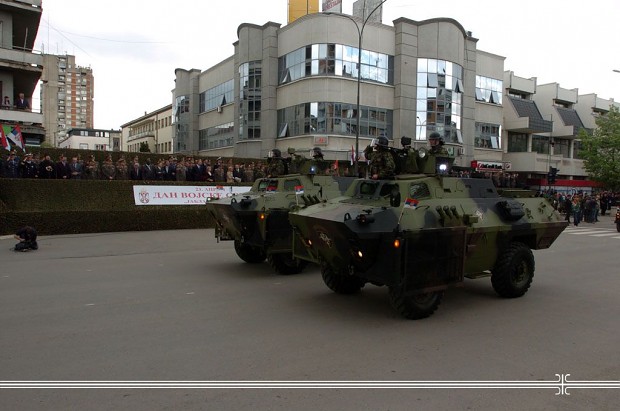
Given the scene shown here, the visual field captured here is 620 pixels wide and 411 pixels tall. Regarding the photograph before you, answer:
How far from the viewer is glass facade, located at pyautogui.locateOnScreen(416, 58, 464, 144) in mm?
36500

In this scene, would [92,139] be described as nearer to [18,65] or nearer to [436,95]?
[18,65]

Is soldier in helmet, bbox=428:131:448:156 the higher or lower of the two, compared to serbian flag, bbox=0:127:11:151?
lower

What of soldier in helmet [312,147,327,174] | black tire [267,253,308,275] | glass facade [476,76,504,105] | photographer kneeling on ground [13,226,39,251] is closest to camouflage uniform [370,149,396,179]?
black tire [267,253,308,275]

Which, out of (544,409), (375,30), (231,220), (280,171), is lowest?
(544,409)

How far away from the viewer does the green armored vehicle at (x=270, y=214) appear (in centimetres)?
970

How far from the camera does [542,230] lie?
850cm

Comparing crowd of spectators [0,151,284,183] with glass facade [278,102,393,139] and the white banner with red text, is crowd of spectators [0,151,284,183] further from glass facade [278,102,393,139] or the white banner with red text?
glass facade [278,102,393,139]

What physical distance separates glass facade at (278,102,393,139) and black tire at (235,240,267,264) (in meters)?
23.5

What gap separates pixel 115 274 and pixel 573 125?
53115 mm

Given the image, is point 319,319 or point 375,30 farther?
point 375,30

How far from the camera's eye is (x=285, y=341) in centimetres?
558

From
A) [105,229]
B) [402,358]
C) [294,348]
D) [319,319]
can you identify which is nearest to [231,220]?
[319,319]

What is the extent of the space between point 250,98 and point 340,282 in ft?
109

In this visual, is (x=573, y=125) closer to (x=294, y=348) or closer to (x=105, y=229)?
(x=105, y=229)
